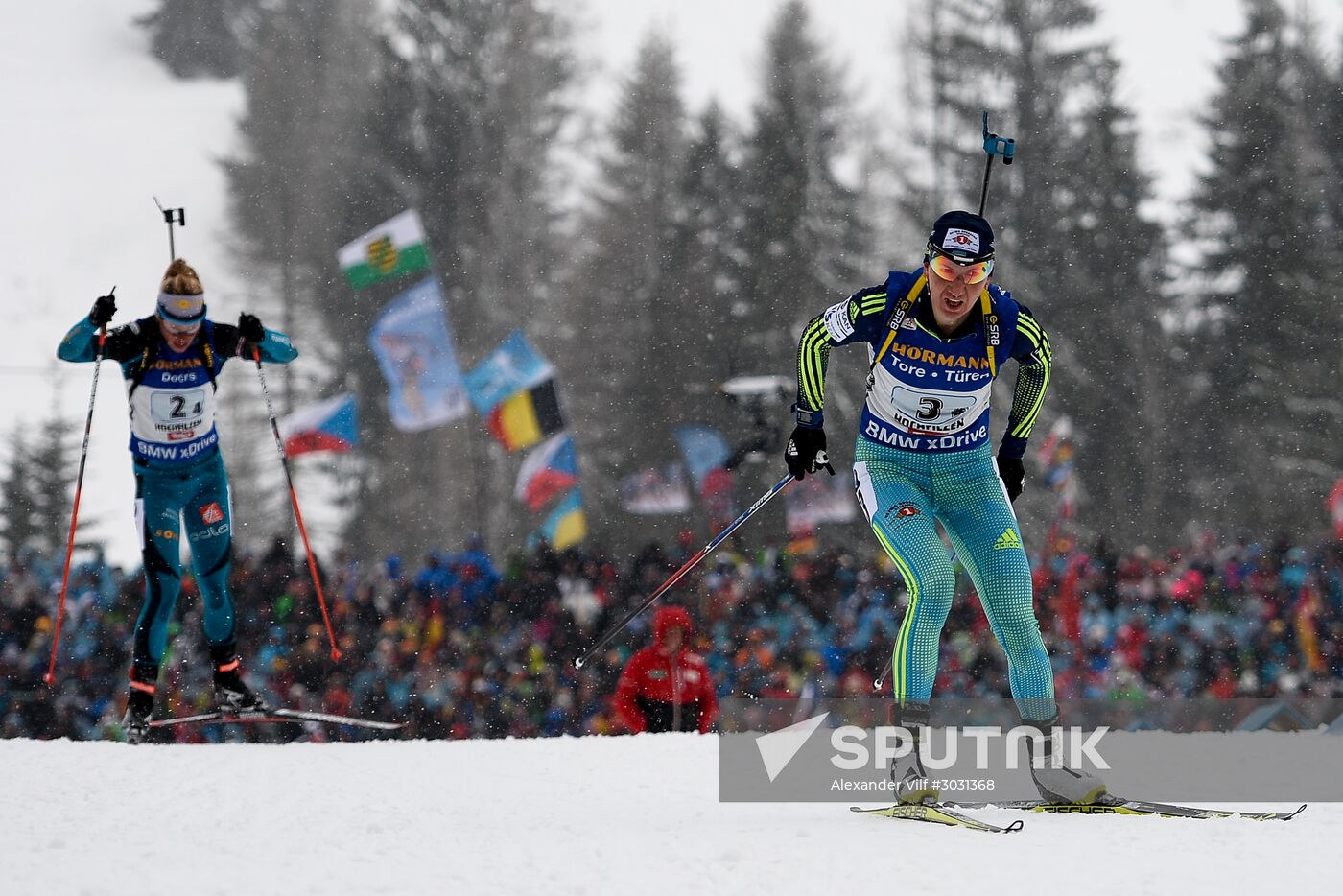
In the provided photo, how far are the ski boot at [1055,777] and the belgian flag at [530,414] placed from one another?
11.9m

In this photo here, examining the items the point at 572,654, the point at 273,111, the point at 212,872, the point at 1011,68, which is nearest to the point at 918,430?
Answer: the point at 212,872

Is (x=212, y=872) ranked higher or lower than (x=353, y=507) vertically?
lower

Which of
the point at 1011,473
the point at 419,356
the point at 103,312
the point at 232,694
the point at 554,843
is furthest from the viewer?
the point at 419,356

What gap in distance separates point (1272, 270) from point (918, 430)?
1914 cm

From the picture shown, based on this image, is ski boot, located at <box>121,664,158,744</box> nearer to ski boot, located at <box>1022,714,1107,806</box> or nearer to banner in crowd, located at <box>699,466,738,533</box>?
ski boot, located at <box>1022,714,1107,806</box>

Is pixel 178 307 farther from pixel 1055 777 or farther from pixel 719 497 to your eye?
pixel 719 497

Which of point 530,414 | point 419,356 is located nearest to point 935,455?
point 530,414

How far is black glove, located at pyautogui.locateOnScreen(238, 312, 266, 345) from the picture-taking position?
19.9 ft

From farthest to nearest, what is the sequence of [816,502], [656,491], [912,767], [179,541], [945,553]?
[656,491], [816,502], [179,541], [945,553], [912,767]

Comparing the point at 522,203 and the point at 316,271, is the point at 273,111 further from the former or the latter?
the point at 522,203

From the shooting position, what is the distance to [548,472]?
15469 mm

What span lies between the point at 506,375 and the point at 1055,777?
12345 mm

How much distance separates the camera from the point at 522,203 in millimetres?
23609

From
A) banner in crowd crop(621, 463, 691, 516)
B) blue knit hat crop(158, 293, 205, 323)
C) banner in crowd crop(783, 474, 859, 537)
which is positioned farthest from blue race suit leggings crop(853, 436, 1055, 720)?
banner in crowd crop(621, 463, 691, 516)
